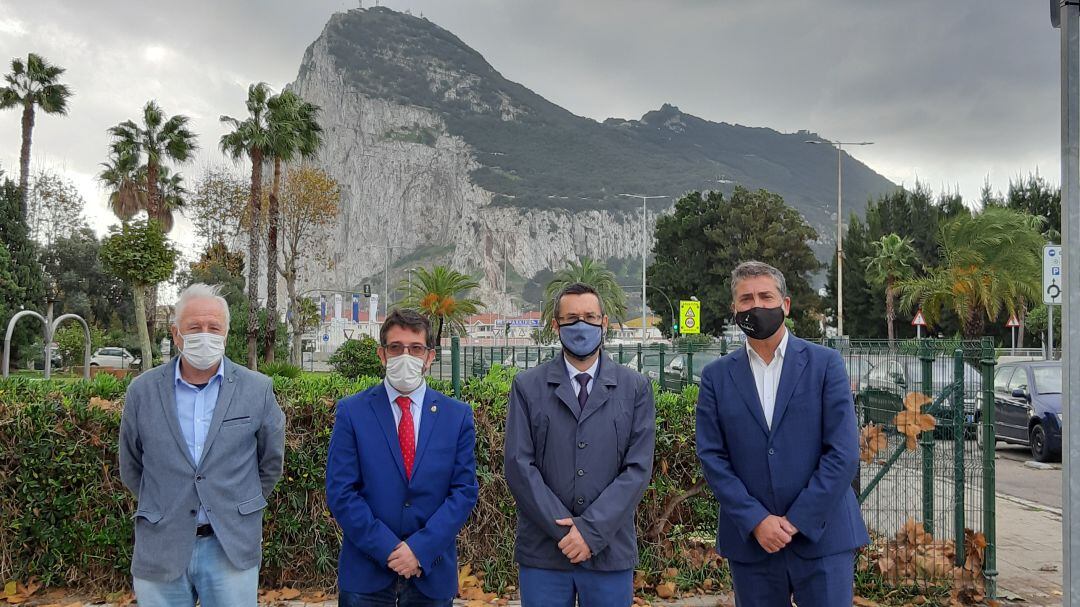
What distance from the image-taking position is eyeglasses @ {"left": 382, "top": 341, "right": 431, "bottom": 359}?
3906 mm

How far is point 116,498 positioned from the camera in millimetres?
5750

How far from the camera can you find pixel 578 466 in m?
3.76

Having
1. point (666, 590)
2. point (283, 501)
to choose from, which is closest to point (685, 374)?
point (666, 590)

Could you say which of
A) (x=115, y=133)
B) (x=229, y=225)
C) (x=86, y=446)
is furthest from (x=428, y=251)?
(x=86, y=446)

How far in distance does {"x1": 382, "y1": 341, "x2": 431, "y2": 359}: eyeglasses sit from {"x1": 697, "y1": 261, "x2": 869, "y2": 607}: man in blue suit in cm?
130

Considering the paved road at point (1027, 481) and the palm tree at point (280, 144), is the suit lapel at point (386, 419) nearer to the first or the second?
the paved road at point (1027, 481)

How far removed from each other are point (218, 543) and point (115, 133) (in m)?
45.4

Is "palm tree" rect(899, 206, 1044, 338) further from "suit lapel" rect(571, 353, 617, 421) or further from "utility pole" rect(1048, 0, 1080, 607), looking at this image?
"suit lapel" rect(571, 353, 617, 421)

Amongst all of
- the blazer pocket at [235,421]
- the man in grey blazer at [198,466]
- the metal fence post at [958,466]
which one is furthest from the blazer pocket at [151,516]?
the metal fence post at [958,466]

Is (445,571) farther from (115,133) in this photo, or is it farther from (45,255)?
(45,255)

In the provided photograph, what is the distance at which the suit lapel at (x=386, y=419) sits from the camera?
148 inches

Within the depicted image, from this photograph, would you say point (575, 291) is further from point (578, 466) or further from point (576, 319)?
point (578, 466)

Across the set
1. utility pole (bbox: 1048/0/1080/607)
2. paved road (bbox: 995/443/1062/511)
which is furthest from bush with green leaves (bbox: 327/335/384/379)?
utility pole (bbox: 1048/0/1080/607)

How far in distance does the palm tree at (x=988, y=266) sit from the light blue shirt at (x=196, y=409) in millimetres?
40597
